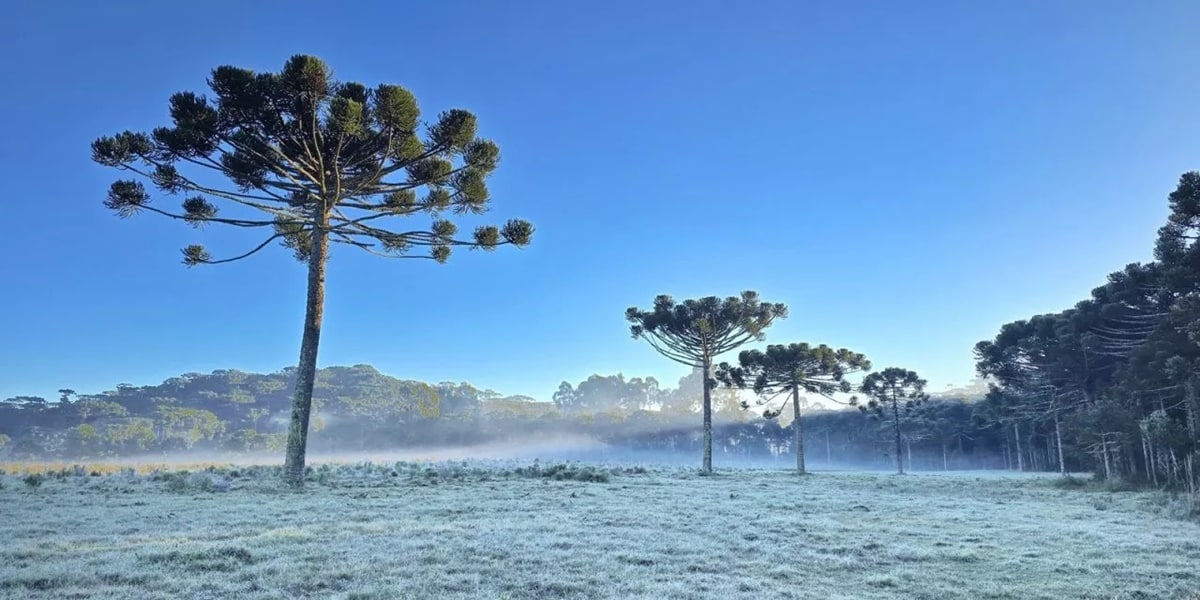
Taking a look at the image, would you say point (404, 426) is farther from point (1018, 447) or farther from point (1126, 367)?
point (1126, 367)

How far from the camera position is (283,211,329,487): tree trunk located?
14945 mm

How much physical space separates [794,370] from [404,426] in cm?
6480

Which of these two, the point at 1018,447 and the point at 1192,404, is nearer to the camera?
the point at 1192,404

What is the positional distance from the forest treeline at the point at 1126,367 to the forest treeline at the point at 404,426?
37.3 ft

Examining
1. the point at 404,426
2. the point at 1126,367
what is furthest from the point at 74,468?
the point at 404,426

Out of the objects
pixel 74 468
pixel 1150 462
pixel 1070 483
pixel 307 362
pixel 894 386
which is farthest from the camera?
pixel 894 386

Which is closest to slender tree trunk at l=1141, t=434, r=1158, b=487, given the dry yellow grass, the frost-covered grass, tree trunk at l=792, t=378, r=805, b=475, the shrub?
the shrub

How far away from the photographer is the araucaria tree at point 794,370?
3525cm

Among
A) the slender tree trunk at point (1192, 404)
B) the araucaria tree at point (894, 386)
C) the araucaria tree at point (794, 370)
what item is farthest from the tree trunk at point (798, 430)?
the slender tree trunk at point (1192, 404)

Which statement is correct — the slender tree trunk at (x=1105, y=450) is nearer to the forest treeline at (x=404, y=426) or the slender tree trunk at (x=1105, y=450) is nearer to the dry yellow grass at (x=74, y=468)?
the forest treeline at (x=404, y=426)

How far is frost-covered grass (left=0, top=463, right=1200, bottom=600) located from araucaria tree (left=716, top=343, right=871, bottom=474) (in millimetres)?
20401

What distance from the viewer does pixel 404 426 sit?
86062 millimetres

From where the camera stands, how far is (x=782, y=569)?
7.11 metres

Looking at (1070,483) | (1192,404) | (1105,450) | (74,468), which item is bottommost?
(1070,483)
